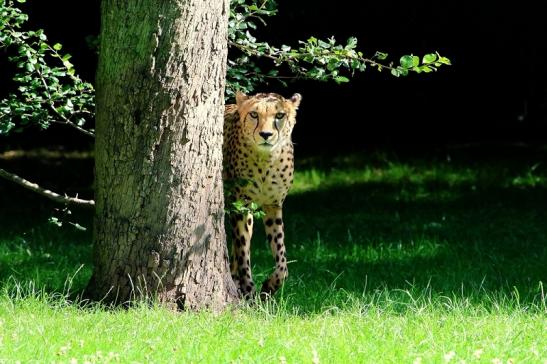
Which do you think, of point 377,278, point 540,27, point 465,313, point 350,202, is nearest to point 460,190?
point 350,202

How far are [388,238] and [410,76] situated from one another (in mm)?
4963

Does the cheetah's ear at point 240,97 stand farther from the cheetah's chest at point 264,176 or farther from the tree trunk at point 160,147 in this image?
the tree trunk at point 160,147

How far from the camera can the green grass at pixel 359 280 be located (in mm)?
4207

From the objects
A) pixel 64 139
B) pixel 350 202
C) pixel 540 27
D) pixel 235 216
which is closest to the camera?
pixel 235 216

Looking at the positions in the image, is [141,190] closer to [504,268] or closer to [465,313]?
[465,313]

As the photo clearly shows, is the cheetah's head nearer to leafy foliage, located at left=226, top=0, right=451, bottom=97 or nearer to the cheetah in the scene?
the cheetah

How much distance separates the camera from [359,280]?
6367mm

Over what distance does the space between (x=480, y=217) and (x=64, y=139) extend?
20.4 ft

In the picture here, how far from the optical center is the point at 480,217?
8.73 metres

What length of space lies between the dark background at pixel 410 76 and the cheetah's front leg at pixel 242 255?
593 centimetres

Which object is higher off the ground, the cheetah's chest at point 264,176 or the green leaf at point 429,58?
the green leaf at point 429,58

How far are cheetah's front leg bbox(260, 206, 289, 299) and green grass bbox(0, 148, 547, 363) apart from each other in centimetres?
9

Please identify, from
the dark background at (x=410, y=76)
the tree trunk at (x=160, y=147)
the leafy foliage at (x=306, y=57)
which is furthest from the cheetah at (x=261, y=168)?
the dark background at (x=410, y=76)

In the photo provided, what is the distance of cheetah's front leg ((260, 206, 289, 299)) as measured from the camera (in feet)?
19.5
